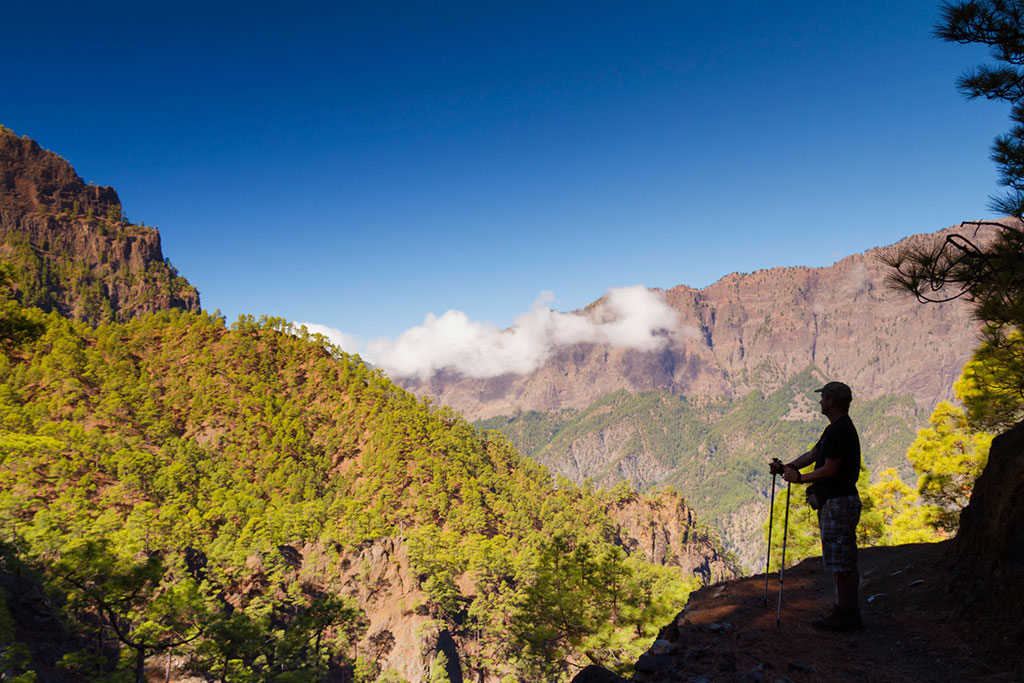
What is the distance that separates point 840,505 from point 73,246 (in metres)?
205

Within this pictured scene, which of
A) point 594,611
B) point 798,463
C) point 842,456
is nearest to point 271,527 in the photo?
point 594,611

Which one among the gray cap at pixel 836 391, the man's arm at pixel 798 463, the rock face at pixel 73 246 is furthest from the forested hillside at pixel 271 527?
the rock face at pixel 73 246

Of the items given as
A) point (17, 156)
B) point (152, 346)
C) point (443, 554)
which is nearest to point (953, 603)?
point (443, 554)

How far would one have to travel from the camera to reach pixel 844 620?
6070 mm

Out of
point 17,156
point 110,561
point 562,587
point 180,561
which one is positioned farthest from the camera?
point 17,156

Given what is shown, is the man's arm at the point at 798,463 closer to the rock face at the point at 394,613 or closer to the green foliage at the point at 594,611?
the green foliage at the point at 594,611

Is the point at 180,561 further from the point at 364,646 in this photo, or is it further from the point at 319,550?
the point at 364,646

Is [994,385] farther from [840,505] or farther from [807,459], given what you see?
[840,505]

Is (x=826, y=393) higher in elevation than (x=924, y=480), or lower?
higher

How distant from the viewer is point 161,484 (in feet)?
178

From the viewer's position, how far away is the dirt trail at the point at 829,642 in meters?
4.95

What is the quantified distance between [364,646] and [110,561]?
28.9 meters

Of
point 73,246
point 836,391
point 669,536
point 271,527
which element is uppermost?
point 73,246

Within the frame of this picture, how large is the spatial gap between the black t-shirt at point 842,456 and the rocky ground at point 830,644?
5.82ft
